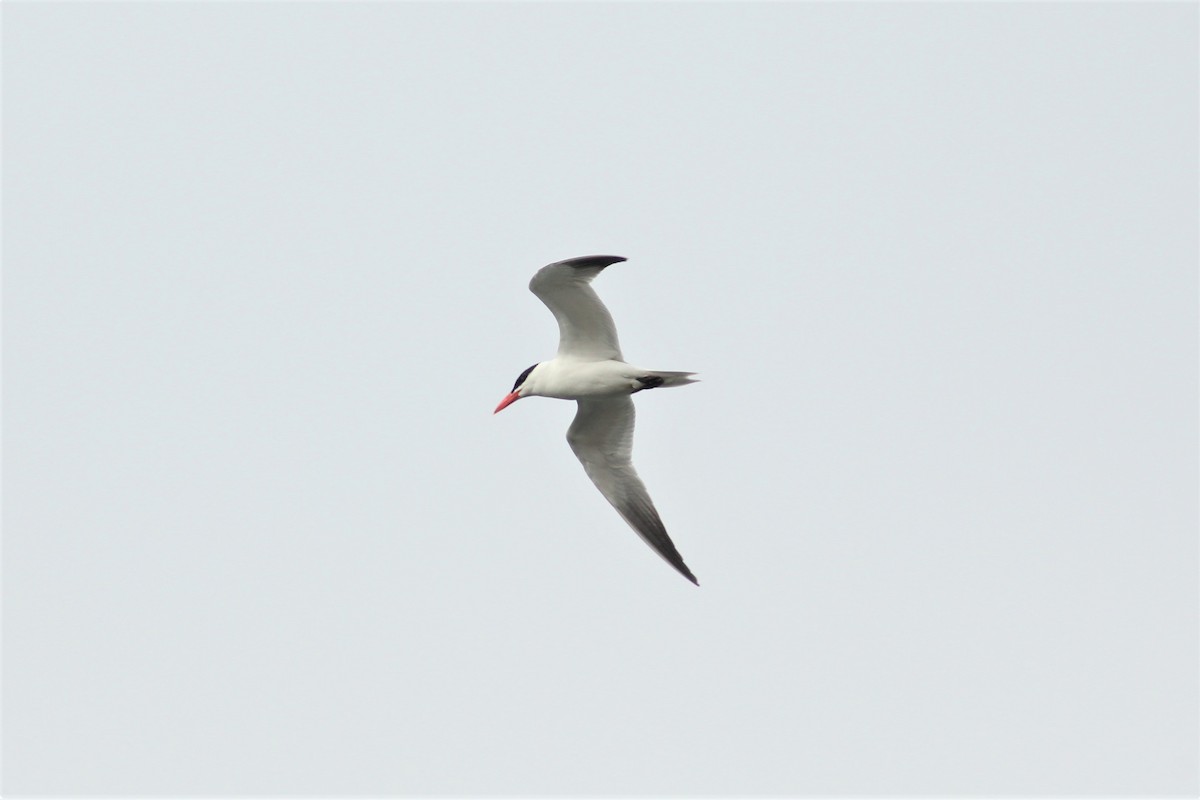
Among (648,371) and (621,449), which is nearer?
(648,371)

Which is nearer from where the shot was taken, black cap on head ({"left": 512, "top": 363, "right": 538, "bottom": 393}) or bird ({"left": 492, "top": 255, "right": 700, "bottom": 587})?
bird ({"left": 492, "top": 255, "right": 700, "bottom": 587})

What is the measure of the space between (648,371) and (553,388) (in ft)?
3.39

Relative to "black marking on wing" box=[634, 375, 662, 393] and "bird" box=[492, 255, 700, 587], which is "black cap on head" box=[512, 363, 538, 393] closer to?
"bird" box=[492, 255, 700, 587]

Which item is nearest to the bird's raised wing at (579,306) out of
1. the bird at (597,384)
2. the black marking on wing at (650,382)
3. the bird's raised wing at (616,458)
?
the bird at (597,384)

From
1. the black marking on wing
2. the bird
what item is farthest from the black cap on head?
the black marking on wing

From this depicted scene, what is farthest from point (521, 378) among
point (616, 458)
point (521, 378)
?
point (616, 458)

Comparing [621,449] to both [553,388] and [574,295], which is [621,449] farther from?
[574,295]

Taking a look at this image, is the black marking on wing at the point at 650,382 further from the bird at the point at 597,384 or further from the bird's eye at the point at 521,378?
the bird's eye at the point at 521,378

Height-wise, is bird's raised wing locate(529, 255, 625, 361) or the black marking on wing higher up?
bird's raised wing locate(529, 255, 625, 361)

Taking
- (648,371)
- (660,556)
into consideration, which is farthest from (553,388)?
(660,556)

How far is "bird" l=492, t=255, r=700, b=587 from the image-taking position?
14.3 m

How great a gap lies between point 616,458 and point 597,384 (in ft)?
5.15

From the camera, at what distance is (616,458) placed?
1625 cm

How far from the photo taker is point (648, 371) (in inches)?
579
